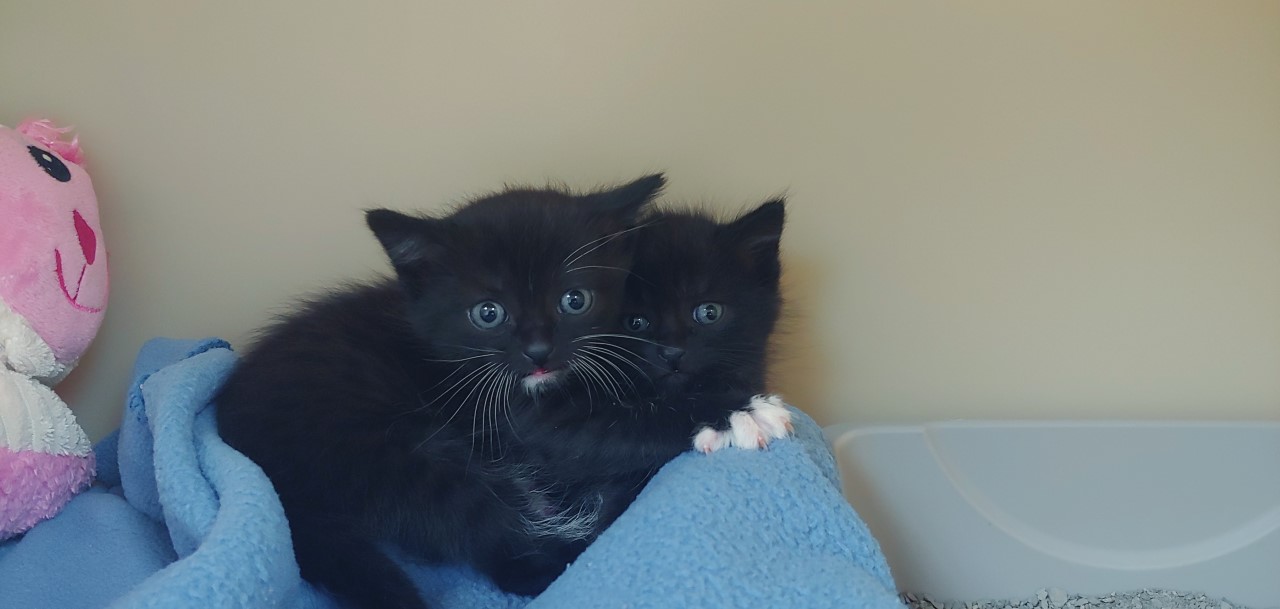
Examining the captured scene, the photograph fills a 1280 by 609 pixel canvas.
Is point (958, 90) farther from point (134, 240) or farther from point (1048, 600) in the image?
point (134, 240)

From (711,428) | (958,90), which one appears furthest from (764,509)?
(958,90)

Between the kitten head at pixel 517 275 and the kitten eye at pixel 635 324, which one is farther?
the kitten eye at pixel 635 324

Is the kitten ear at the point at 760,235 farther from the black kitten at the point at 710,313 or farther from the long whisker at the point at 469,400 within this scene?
the long whisker at the point at 469,400

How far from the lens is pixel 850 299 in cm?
167

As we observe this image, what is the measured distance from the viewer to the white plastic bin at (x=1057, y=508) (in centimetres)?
155

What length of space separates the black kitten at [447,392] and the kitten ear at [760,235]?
0.16m

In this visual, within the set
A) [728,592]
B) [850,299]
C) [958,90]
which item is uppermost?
[958,90]

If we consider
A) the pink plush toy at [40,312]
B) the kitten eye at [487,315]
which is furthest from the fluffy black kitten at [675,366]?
the pink plush toy at [40,312]

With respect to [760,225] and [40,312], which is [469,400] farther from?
[40,312]

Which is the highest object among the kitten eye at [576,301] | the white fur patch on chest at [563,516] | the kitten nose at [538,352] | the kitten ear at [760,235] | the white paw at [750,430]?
the kitten ear at [760,235]

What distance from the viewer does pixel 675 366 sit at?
123 cm

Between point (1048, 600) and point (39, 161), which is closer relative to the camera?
point (39, 161)

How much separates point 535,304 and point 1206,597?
4.55 ft

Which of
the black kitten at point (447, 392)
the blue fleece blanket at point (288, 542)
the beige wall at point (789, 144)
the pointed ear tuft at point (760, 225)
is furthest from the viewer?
the beige wall at point (789, 144)
